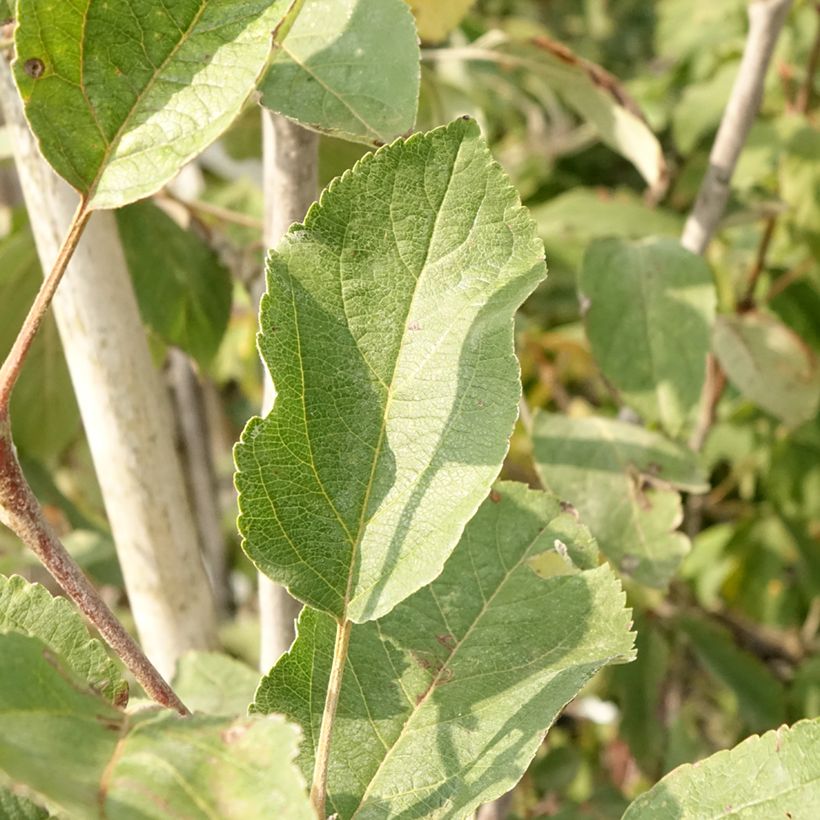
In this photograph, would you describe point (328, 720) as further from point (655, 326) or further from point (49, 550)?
point (655, 326)

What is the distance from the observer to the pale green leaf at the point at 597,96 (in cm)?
73

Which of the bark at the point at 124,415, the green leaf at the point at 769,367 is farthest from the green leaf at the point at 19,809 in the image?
the green leaf at the point at 769,367

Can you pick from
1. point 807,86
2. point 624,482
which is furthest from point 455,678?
point 807,86

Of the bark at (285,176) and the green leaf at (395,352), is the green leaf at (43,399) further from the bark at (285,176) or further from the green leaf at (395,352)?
the green leaf at (395,352)

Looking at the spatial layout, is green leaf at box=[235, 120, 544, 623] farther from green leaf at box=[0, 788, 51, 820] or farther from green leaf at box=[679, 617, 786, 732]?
green leaf at box=[679, 617, 786, 732]

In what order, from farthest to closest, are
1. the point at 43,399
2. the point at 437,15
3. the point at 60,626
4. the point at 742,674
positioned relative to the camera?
the point at 742,674, the point at 43,399, the point at 437,15, the point at 60,626

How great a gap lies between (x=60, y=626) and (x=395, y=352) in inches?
6.3

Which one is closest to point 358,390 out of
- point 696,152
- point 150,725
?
point 150,725

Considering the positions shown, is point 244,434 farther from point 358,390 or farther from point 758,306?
point 758,306

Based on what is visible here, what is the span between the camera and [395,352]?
0.39m

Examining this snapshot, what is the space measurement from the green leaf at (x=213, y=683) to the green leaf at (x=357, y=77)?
32 centimetres

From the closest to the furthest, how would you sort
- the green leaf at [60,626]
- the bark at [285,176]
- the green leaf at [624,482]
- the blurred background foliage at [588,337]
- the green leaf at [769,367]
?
the green leaf at [60,626], the bark at [285,176], the green leaf at [624,482], the blurred background foliage at [588,337], the green leaf at [769,367]

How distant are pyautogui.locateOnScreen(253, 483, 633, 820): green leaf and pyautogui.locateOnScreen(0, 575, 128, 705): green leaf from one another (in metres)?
0.06

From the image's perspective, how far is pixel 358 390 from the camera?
39cm
